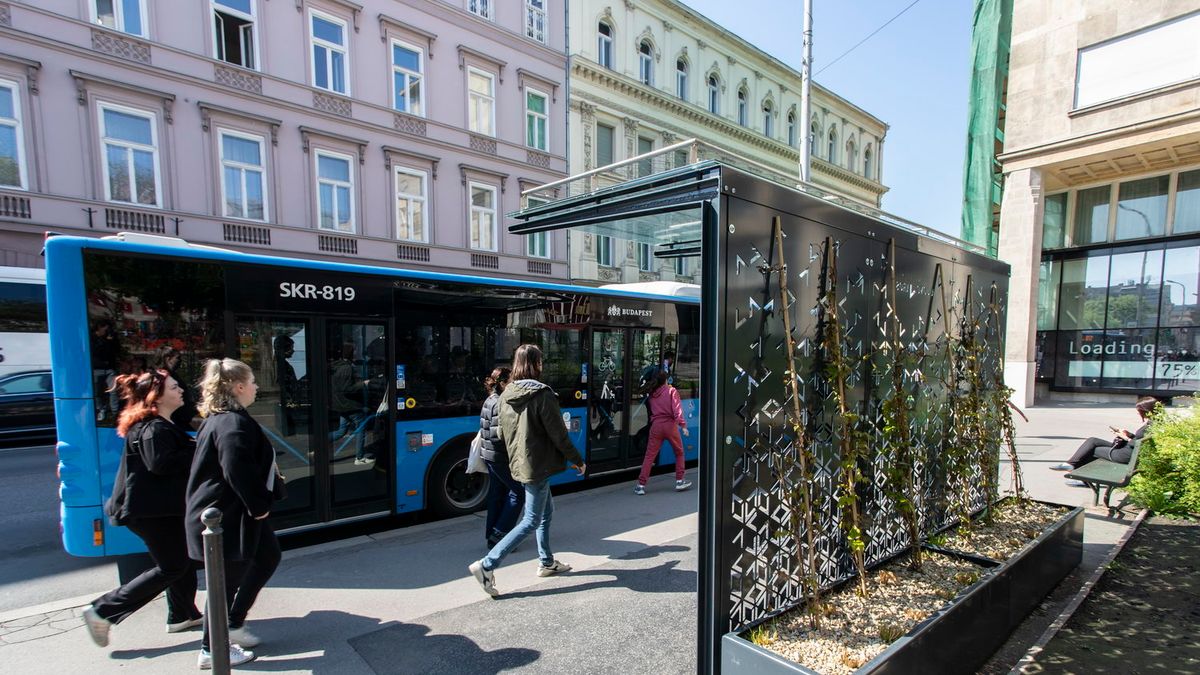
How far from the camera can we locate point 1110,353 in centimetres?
1756

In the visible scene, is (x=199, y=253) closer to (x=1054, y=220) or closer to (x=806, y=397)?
(x=806, y=397)

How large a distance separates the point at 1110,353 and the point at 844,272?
2062cm

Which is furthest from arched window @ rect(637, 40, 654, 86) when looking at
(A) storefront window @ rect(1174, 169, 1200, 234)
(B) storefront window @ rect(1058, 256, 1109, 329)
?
(A) storefront window @ rect(1174, 169, 1200, 234)

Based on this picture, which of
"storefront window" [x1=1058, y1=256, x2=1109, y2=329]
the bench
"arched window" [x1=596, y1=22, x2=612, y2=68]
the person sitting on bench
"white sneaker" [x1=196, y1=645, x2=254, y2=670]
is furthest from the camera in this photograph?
"arched window" [x1=596, y1=22, x2=612, y2=68]

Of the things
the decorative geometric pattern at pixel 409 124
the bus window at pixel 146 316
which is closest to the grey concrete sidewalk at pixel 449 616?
the bus window at pixel 146 316

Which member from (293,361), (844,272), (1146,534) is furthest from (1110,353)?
(293,361)

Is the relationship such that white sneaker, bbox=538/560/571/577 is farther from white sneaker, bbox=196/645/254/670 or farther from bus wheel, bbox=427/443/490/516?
white sneaker, bbox=196/645/254/670

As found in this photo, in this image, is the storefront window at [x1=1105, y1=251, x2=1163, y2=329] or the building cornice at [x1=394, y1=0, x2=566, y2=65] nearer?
the storefront window at [x1=1105, y1=251, x2=1163, y2=329]

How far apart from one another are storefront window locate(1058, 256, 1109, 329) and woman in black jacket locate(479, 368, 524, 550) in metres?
21.7

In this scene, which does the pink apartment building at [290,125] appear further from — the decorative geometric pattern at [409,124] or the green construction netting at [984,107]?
the green construction netting at [984,107]

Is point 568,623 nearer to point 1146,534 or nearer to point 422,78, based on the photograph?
point 1146,534

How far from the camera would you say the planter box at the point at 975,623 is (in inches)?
99.5

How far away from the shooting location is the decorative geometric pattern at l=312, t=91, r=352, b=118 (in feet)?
52.7

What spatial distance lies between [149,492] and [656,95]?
24.6 metres
